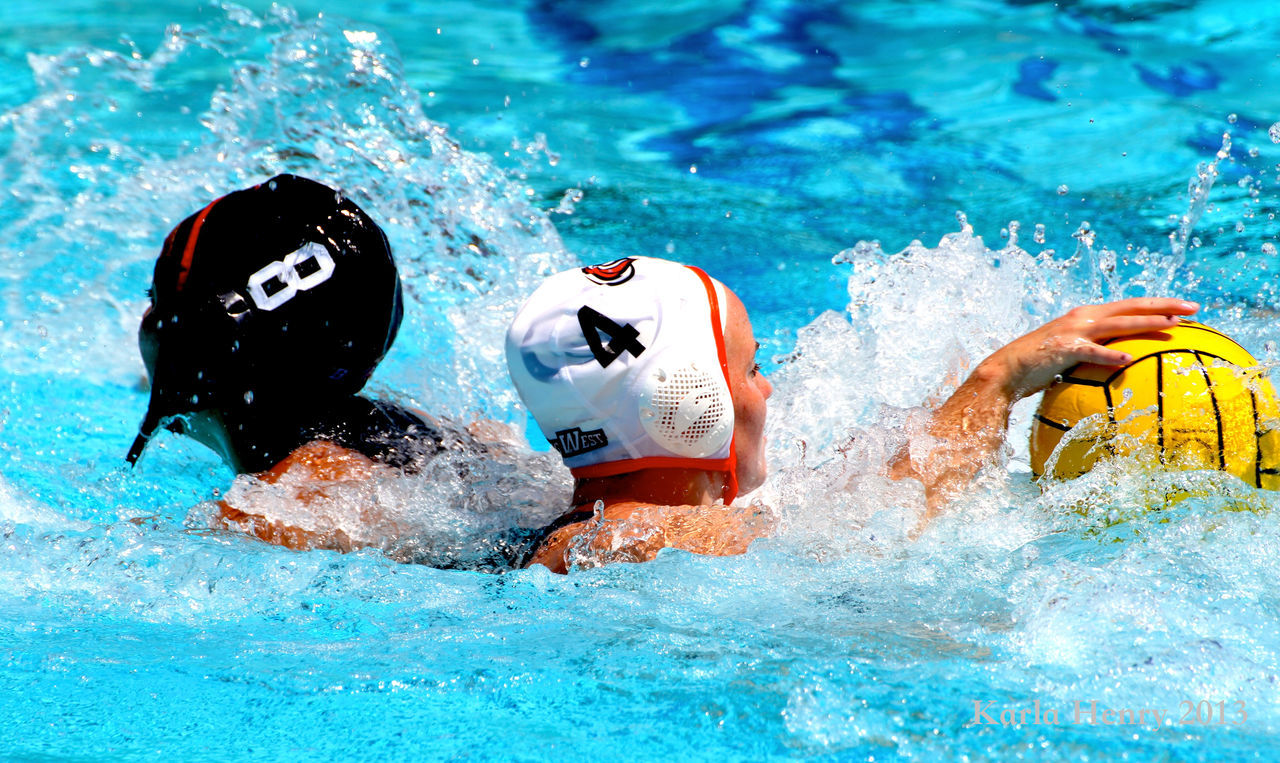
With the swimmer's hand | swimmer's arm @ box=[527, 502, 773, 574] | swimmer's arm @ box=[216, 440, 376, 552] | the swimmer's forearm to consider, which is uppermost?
the swimmer's hand

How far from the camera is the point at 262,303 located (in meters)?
2.90

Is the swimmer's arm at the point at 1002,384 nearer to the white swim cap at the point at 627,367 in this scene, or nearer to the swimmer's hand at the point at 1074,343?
the swimmer's hand at the point at 1074,343

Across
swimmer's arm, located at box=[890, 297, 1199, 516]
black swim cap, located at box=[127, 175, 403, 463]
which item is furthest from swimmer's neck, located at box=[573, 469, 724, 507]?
black swim cap, located at box=[127, 175, 403, 463]

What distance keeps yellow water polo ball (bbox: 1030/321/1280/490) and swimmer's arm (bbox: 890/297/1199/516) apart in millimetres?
55

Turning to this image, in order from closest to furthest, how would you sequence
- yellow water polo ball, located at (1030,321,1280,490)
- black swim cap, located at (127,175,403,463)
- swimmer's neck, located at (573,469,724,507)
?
yellow water polo ball, located at (1030,321,1280,490) < swimmer's neck, located at (573,469,724,507) < black swim cap, located at (127,175,403,463)

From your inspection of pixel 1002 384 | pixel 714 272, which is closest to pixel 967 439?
pixel 1002 384

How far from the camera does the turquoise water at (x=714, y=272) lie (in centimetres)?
202

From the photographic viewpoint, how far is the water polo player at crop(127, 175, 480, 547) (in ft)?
9.54

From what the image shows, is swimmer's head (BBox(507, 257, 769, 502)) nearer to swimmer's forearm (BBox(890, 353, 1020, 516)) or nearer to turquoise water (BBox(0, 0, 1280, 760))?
turquoise water (BBox(0, 0, 1280, 760))

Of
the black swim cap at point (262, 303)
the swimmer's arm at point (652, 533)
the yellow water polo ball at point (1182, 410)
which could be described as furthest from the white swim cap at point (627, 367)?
the yellow water polo ball at point (1182, 410)

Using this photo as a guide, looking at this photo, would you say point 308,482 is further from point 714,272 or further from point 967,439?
point 714,272

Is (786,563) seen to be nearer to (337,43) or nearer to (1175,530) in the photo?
(1175,530)

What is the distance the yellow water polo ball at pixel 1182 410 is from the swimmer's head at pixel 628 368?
2.81ft

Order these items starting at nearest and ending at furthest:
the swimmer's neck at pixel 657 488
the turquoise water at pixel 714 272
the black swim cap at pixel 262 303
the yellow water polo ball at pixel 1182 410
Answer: the turquoise water at pixel 714 272 → the yellow water polo ball at pixel 1182 410 → the swimmer's neck at pixel 657 488 → the black swim cap at pixel 262 303
